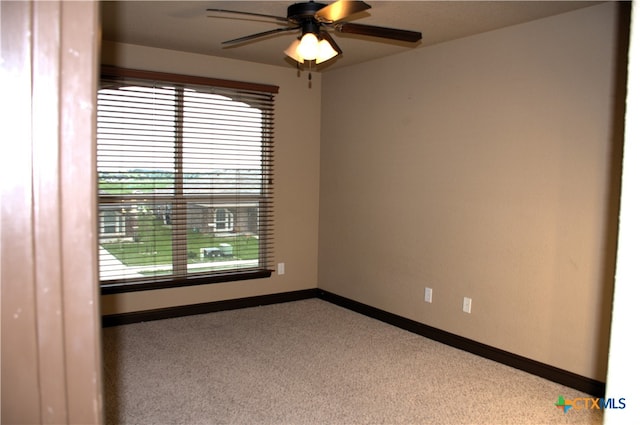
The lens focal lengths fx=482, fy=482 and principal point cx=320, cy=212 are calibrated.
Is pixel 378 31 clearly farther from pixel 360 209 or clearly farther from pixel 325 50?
pixel 360 209

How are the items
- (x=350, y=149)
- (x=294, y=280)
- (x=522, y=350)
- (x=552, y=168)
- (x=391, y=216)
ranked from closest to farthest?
(x=552, y=168) < (x=522, y=350) < (x=391, y=216) < (x=350, y=149) < (x=294, y=280)

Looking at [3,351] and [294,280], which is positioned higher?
[3,351]

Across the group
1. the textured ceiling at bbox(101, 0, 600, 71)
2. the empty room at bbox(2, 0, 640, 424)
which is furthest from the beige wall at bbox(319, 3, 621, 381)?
the textured ceiling at bbox(101, 0, 600, 71)

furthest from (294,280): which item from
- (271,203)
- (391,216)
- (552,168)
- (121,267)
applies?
(552,168)

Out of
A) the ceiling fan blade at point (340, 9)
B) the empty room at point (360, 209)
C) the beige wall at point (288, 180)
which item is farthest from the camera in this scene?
the beige wall at point (288, 180)

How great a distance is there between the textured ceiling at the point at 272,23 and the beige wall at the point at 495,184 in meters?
0.20

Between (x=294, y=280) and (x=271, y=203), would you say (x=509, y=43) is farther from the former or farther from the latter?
(x=294, y=280)

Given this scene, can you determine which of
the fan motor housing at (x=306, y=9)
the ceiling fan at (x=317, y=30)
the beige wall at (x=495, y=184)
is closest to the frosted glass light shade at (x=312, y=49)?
the ceiling fan at (x=317, y=30)

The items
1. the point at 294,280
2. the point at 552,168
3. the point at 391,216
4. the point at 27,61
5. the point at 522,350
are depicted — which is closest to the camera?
the point at 27,61

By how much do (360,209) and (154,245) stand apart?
203 centimetres

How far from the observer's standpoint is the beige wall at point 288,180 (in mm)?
4672

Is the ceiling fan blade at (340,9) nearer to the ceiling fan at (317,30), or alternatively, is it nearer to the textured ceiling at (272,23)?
the ceiling fan at (317,30)

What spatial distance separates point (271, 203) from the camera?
5129 millimetres

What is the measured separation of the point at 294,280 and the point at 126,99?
99.0 inches
